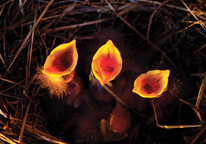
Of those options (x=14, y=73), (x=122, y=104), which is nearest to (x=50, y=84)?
(x=14, y=73)

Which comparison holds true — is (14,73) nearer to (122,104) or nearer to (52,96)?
(52,96)

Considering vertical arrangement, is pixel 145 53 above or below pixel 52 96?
above

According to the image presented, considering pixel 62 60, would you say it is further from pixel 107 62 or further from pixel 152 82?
pixel 152 82

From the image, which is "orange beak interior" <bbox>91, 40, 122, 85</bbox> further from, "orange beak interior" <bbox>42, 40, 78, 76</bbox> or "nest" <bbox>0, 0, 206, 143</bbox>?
"nest" <bbox>0, 0, 206, 143</bbox>

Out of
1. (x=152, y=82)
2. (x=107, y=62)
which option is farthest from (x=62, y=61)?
(x=152, y=82)

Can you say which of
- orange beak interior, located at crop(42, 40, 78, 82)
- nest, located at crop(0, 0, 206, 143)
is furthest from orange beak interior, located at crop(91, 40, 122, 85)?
nest, located at crop(0, 0, 206, 143)

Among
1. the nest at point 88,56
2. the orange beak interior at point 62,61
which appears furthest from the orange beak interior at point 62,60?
the nest at point 88,56

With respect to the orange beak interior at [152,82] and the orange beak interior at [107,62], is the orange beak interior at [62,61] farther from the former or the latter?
the orange beak interior at [152,82]

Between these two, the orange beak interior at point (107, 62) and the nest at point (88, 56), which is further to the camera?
the nest at point (88, 56)
